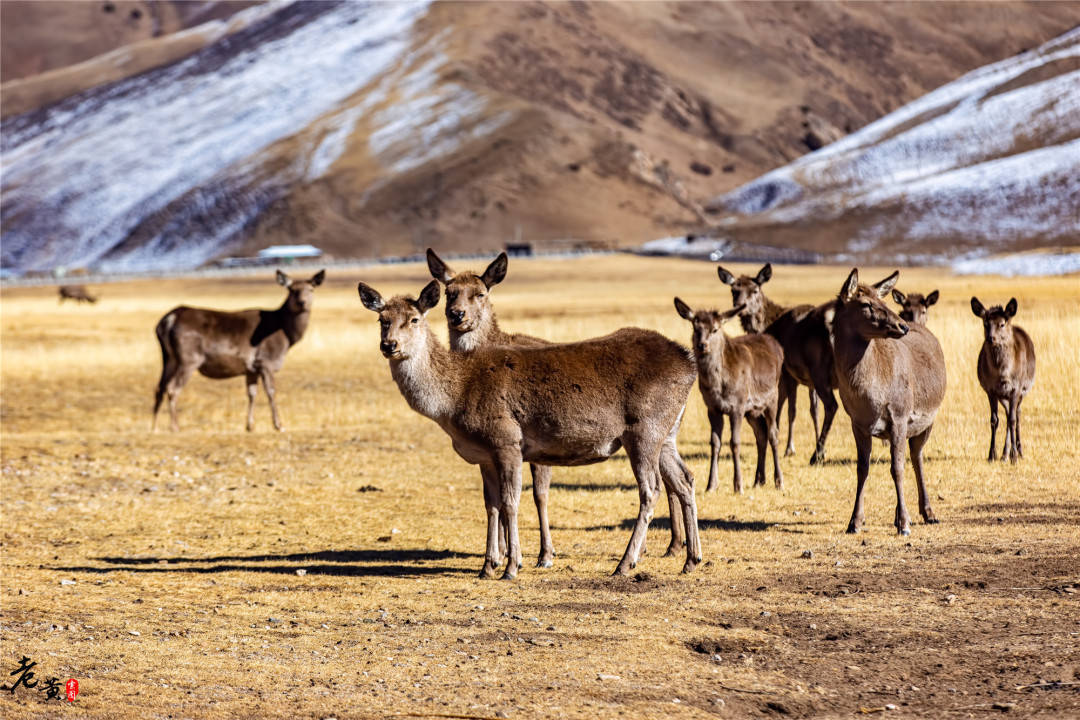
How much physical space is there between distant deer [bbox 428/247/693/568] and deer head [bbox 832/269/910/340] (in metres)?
2.63

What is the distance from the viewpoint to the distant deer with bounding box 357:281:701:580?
13.4 m

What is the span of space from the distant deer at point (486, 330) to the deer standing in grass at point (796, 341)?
19.4ft

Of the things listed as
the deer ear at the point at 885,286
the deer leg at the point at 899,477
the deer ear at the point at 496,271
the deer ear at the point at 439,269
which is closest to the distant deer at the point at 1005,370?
the deer ear at the point at 885,286

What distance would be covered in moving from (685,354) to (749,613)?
3018 millimetres

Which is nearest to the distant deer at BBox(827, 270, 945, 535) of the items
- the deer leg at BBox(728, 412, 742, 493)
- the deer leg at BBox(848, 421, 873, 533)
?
the deer leg at BBox(848, 421, 873, 533)

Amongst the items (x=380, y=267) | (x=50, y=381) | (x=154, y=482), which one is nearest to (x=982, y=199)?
(x=380, y=267)

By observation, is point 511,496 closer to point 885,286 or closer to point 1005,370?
point 885,286

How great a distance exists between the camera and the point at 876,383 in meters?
15.1

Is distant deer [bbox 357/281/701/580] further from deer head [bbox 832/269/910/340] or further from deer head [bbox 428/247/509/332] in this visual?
deer head [bbox 832/269/910/340]

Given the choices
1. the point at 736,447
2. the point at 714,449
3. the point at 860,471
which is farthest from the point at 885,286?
the point at 714,449

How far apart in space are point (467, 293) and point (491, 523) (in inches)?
113

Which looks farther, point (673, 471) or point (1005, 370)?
point (1005, 370)

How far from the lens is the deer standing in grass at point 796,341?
2038 centimetres

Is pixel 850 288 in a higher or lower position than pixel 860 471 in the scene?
higher
